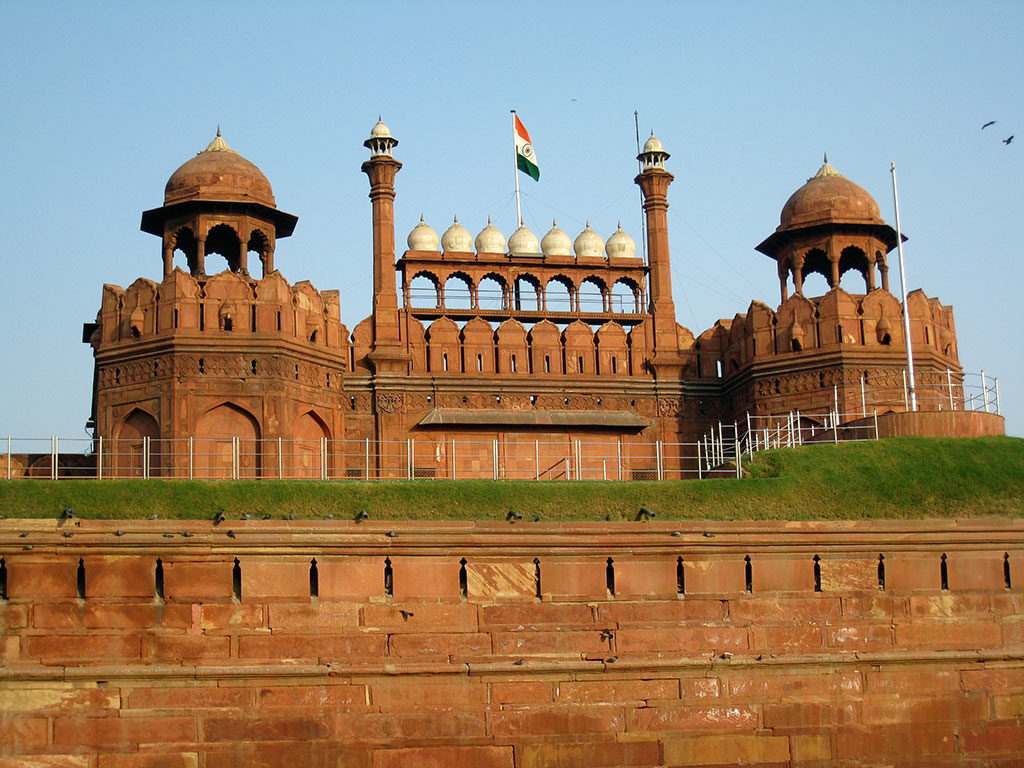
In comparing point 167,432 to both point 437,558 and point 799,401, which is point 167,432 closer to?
point 437,558

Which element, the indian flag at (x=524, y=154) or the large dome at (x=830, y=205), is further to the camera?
the indian flag at (x=524, y=154)

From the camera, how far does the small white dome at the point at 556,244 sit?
3203cm

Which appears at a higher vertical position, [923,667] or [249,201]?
[249,201]

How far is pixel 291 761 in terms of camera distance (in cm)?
2000

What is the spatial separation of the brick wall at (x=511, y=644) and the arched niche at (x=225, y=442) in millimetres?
4686

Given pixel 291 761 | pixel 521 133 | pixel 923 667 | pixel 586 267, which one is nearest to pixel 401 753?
pixel 291 761

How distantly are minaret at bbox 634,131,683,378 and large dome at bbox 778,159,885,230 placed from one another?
248 cm

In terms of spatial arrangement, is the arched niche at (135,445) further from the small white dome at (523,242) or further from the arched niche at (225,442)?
the small white dome at (523,242)

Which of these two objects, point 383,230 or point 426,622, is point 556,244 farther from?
point 426,622

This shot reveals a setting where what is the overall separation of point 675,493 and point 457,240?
1034 cm

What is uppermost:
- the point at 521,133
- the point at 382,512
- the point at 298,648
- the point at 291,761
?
the point at 521,133

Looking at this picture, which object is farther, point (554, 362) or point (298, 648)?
point (554, 362)

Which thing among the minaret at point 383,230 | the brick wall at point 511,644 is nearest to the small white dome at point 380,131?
the minaret at point 383,230

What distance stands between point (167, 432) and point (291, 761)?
746 centimetres
